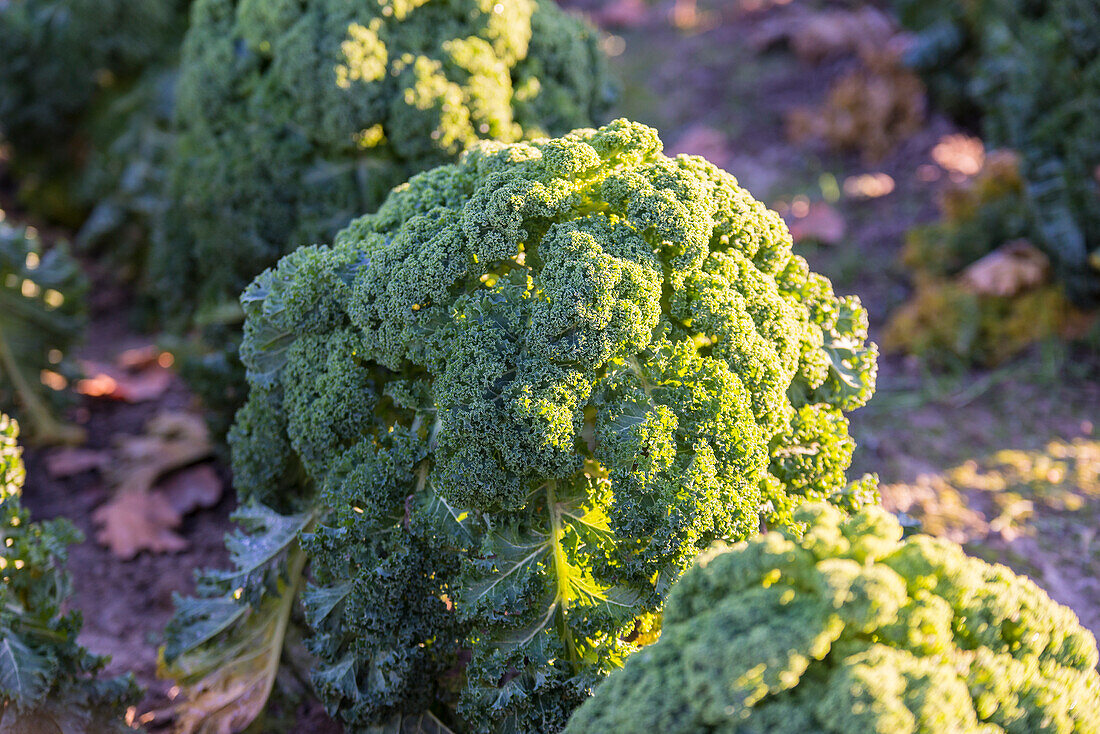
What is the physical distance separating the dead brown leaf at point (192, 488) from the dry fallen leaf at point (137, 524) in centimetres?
6

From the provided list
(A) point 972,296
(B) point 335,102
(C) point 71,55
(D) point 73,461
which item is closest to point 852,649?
(B) point 335,102

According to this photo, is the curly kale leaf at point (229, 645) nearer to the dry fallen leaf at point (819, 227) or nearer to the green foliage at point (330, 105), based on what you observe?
the green foliage at point (330, 105)

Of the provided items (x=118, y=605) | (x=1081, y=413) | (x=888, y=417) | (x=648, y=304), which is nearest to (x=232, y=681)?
(x=118, y=605)

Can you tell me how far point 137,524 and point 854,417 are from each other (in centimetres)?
340

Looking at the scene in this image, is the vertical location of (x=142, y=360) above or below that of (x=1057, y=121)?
below

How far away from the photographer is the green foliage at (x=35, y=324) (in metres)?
3.90

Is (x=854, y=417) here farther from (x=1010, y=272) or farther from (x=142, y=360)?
(x=142, y=360)

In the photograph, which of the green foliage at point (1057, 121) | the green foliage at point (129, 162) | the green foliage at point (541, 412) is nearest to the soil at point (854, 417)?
the green foliage at point (129, 162)

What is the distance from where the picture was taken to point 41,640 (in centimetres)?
254

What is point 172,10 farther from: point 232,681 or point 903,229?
point 903,229

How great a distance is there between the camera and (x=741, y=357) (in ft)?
7.32

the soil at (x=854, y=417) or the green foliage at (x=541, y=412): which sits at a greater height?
the green foliage at (x=541, y=412)

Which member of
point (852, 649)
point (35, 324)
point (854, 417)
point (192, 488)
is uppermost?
point (852, 649)

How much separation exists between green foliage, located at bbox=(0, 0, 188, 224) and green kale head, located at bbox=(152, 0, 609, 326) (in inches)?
77.1
